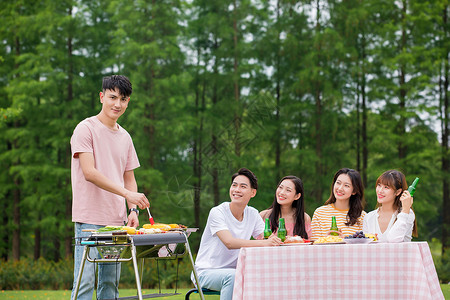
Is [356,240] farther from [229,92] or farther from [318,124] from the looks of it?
[229,92]

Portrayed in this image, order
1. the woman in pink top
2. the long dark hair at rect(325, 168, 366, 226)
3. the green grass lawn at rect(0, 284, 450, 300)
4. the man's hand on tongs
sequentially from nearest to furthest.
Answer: the man's hand on tongs → the woman in pink top → the long dark hair at rect(325, 168, 366, 226) → the green grass lawn at rect(0, 284, 450, 300)

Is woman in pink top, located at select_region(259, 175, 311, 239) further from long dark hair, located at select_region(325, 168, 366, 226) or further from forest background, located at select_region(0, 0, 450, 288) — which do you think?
forest background, located at select_region(0, 0, 450, 288)

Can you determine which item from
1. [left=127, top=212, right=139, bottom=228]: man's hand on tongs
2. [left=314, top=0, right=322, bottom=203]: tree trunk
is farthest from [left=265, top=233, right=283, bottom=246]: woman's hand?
[left=314, top=0, right=322, bottom=203]: tree trunk

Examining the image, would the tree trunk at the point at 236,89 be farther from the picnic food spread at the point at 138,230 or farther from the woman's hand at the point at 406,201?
the picnic food spread at the point at 138,230

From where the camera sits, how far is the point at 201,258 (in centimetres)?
434

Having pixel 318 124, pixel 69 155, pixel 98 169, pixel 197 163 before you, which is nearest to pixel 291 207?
pixel 98 169

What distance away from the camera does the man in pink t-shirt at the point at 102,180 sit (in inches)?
140

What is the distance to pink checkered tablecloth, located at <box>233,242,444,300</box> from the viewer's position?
3.33 meters

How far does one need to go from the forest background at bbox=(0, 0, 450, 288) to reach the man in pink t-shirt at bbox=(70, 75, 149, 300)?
10.1 m

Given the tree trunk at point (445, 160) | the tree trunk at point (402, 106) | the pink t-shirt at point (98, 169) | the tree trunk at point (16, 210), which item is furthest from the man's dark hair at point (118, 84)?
the tree trunk at point (16, 210)

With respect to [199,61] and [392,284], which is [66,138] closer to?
[199,61]

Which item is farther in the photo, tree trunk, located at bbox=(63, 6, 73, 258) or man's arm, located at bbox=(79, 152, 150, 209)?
tree trunk, located at bbox=(63, 6, 73, 258)

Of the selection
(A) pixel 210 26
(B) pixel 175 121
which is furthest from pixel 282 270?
(A) pixel 210 26

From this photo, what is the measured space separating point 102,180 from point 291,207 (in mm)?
1839
